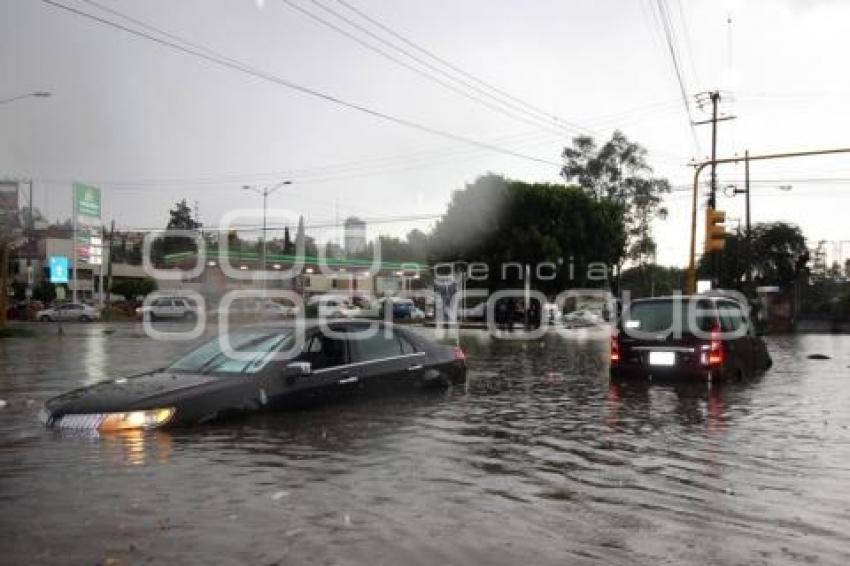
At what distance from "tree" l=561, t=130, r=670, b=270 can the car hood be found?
156 feet

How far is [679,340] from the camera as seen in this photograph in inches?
515

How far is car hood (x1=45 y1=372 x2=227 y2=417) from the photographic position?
26.3 feet

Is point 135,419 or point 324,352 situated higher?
point 324,352

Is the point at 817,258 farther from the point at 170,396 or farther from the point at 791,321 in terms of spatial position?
the point at 170,396

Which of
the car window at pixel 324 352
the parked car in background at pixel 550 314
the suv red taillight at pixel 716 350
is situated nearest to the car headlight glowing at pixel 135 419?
the car window at pixel 324 352

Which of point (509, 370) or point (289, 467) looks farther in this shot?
point (509, 370)

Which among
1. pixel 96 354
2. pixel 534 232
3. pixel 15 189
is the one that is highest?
pixel 15 189

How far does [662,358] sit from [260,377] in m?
6.90

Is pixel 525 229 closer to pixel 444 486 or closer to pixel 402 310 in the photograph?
pixel 402 310

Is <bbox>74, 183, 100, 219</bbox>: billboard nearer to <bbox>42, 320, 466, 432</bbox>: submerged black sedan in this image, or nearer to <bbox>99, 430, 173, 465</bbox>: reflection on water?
<bbox>42, 320, 466, 432</bbox>: submerged black sedan

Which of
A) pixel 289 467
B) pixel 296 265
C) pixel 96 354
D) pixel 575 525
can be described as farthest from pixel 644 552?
pixel 296 265

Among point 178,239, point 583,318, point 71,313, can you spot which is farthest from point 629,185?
point 178,239

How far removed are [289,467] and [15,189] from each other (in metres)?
52.7

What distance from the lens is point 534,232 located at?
41.6 m
